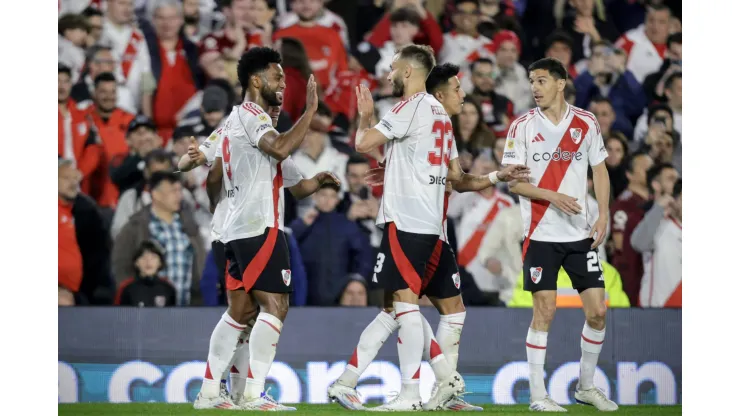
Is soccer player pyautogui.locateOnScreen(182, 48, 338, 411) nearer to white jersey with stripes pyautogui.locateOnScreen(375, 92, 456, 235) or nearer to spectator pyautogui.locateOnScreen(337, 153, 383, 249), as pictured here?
white jersey with stripes pyautogui.locateOnScreen(375, 92, 456, 235)

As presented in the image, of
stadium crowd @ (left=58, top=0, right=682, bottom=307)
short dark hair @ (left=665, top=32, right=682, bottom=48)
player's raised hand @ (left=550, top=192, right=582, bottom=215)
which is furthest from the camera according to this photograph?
short dark hair @ (left=665, top=32, right=682, bottom=48)

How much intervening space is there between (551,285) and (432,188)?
1113mm

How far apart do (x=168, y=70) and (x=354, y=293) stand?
10.8 ft

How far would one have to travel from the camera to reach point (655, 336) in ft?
29.8

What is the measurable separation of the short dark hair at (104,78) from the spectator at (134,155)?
58cm

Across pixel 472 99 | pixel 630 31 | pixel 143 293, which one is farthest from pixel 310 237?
pixel 630 31

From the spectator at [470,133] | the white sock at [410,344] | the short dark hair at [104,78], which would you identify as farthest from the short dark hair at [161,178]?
the white sock at [410,344]

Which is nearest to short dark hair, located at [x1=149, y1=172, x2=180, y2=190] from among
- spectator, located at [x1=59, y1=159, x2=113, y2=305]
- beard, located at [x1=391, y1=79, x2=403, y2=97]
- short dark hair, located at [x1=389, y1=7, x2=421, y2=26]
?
spectator, located at [x1=59, y1=159, x2=113, y2=305]

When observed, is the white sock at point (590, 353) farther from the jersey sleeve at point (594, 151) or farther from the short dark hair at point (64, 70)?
the short dark hair at point (64, 70)

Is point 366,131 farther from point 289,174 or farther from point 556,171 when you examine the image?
point 556,171

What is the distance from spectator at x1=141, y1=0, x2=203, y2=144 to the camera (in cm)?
1086

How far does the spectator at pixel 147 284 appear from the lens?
962 cm

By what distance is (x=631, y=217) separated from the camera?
10344 millimetres

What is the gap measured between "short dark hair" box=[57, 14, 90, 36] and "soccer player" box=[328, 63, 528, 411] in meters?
5.70
